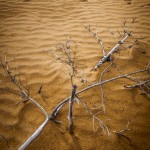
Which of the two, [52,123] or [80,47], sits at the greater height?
[80,47]

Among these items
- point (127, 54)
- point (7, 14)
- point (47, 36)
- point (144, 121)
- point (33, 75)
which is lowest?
point (144, 121)

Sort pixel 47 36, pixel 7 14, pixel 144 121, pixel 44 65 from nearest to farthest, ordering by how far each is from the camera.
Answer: pixel 144 121, pixel 44 65, pixel 47 36, pixel 7 14

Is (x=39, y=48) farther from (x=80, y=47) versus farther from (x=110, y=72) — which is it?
(x=110, y=72)

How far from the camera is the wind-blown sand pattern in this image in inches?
62.7

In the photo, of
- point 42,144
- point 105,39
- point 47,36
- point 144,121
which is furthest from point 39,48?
point 144,121

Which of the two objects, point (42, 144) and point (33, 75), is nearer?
point (42, 144)

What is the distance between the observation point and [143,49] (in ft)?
8.63

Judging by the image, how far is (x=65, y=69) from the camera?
2.35 metres

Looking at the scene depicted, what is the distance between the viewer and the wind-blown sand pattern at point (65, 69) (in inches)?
62.7

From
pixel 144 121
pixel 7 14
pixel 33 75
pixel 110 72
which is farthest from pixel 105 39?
pixel 7 14

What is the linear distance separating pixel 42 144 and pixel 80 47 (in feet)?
5.98

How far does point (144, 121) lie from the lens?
5.48 ft

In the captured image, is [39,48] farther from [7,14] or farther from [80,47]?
[7,14]

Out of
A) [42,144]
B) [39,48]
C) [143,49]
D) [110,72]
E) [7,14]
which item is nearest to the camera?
[42,144]
